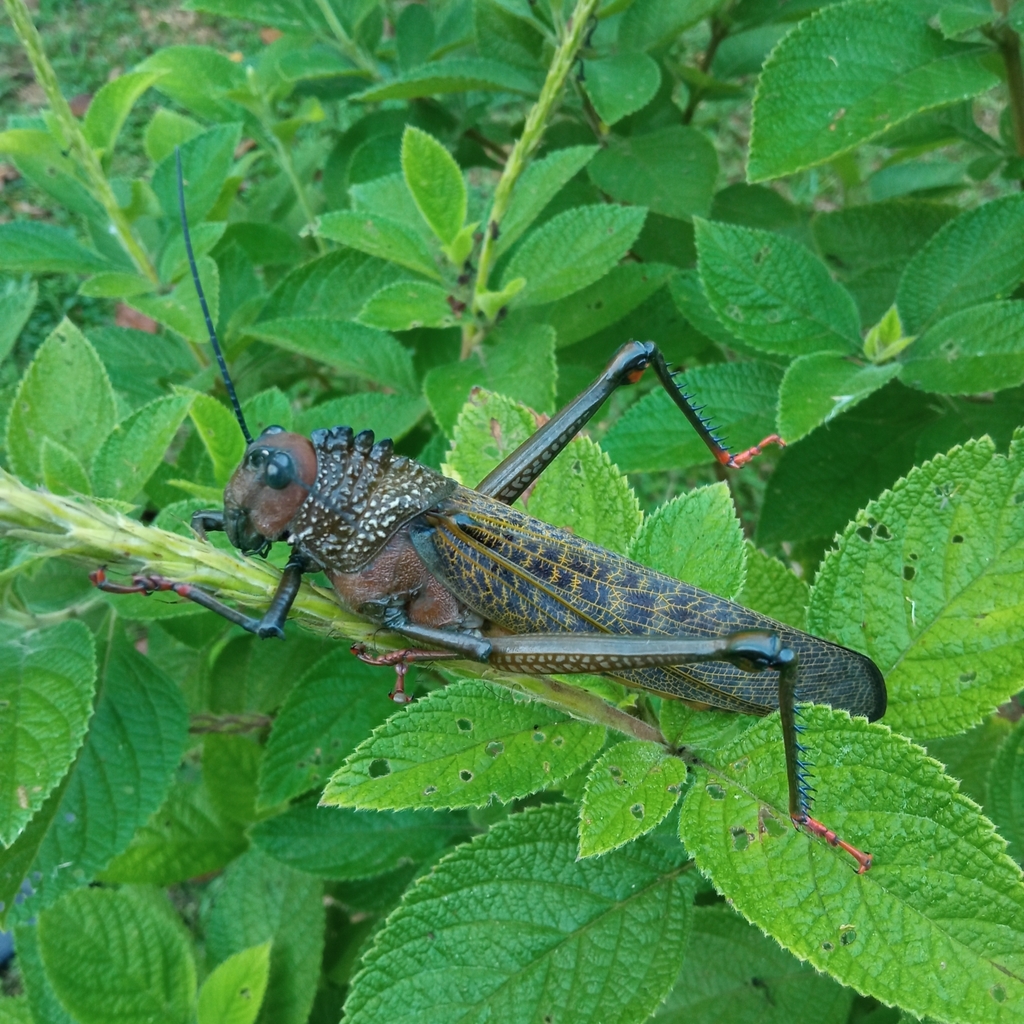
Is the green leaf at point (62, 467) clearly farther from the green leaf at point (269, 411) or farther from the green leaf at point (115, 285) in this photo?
the green leaf at point (115, 285)

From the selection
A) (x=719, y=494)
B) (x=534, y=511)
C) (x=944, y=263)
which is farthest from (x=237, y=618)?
(x=944, y=263)

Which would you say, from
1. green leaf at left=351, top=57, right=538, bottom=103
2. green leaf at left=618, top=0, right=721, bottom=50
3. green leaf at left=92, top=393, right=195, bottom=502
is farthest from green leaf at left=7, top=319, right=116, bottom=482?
green leaf at left=618, top=0, right=721, bottom=50

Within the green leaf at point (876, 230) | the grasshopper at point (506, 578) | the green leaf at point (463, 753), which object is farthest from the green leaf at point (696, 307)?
the green leaf at point (463, 753)

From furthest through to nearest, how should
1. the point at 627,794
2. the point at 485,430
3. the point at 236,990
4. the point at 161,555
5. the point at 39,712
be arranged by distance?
the point at 236,990 → the point at 485,430 → the point at 39,712 → the point at 627,794 → the point at 161,555

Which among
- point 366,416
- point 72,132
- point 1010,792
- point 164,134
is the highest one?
point 72,132

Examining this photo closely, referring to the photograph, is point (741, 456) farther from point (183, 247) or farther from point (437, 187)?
point (183, 247)

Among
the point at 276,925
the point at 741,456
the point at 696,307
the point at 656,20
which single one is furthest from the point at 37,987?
the point at 656,20

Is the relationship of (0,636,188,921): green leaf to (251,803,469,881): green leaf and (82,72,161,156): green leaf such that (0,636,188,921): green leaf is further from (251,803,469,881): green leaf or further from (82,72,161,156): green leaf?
(82,72,161,156): green leaf
